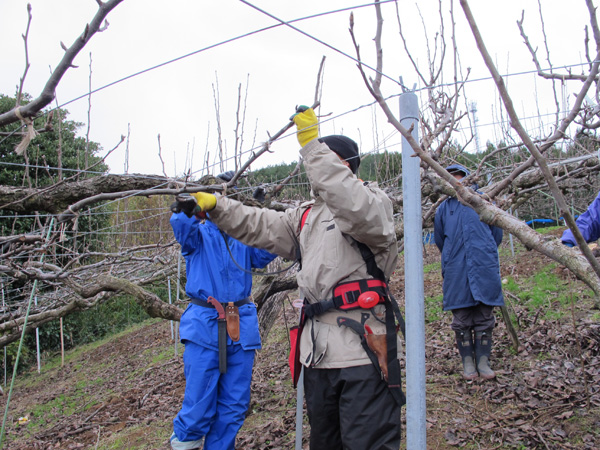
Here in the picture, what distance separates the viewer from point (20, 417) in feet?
21.4

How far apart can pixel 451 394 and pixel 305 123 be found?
2.75 meters

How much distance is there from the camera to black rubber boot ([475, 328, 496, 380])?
3.65m

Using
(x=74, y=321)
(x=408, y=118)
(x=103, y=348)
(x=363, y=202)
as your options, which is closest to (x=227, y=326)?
(x=363, y=202)

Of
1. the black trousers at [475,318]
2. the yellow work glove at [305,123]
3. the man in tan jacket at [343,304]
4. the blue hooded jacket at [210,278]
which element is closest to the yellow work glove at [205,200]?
the man in tan jacket at [343,304]

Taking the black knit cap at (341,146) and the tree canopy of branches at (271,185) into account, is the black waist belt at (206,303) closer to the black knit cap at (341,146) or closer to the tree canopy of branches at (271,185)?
the tree canopy of branches at (271,185)

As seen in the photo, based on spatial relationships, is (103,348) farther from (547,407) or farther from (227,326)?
(547,407)

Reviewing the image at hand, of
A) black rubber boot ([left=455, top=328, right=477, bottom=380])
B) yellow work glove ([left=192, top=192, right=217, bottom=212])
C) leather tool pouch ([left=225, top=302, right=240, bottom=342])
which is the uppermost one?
yellow work glove ([left=192, top=192, right=217, bottom=212])

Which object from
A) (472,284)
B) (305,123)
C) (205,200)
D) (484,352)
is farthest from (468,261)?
(205,200)

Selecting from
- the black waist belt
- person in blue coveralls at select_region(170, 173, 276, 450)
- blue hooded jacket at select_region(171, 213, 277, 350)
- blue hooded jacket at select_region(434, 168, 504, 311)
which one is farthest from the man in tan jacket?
blue hooded jacket at select_region(434, 168, 504, 311)

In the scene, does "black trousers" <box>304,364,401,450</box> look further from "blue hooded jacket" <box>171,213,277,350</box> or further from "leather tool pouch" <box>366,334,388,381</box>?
"blue hooded jacket" <box>171,213,277,350</box>

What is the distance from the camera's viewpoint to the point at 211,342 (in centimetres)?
298

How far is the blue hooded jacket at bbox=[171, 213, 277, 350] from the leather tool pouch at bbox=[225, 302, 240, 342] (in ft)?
0.12

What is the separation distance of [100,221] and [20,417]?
5.57 m

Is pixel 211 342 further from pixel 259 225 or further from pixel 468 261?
pixel 468 261
